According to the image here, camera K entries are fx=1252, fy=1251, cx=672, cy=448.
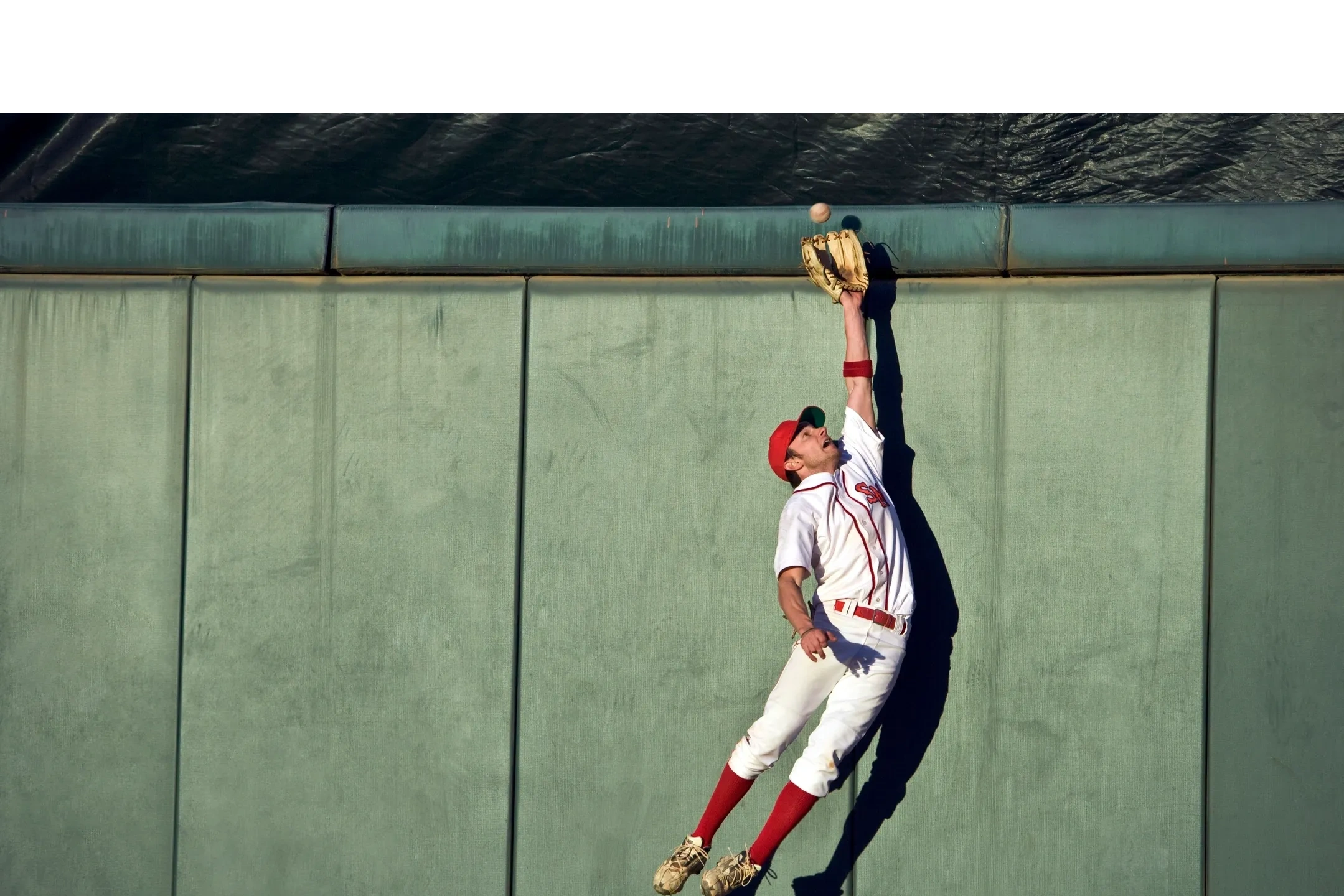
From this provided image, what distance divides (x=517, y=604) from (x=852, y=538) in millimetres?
1132

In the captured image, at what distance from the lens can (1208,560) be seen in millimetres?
3848

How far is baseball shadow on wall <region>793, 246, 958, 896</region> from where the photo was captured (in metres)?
3.93

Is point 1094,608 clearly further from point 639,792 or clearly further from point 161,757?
point 161,757

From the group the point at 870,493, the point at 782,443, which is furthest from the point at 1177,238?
Answer: the point at 782,443

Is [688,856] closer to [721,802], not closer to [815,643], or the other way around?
[721,802]

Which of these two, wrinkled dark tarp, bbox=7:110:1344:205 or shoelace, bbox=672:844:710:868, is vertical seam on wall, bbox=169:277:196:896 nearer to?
wrinkled dark tarp, bbox=7:110:1344:205

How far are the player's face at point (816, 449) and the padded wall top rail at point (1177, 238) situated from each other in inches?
32.1

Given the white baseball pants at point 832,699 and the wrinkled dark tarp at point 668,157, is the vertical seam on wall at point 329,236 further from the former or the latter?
the white baseball pants at point 832,699

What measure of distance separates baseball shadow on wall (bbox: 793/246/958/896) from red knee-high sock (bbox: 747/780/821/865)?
0.29 meters

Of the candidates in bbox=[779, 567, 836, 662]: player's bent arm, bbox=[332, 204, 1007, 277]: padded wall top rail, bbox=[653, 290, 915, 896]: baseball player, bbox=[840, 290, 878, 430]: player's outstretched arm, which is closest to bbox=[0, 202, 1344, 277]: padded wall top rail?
bbox=[332, 204, 1007, 277]: padded wall top rail

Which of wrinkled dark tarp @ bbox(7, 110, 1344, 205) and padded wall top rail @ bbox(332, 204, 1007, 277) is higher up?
wrinkled dark tarp @ bbox(7, 110, 1344, 205)

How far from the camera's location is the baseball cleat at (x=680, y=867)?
3.62 metres


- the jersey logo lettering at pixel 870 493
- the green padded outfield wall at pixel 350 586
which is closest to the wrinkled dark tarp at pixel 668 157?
the green padded outfield wall at pixel 350 586
